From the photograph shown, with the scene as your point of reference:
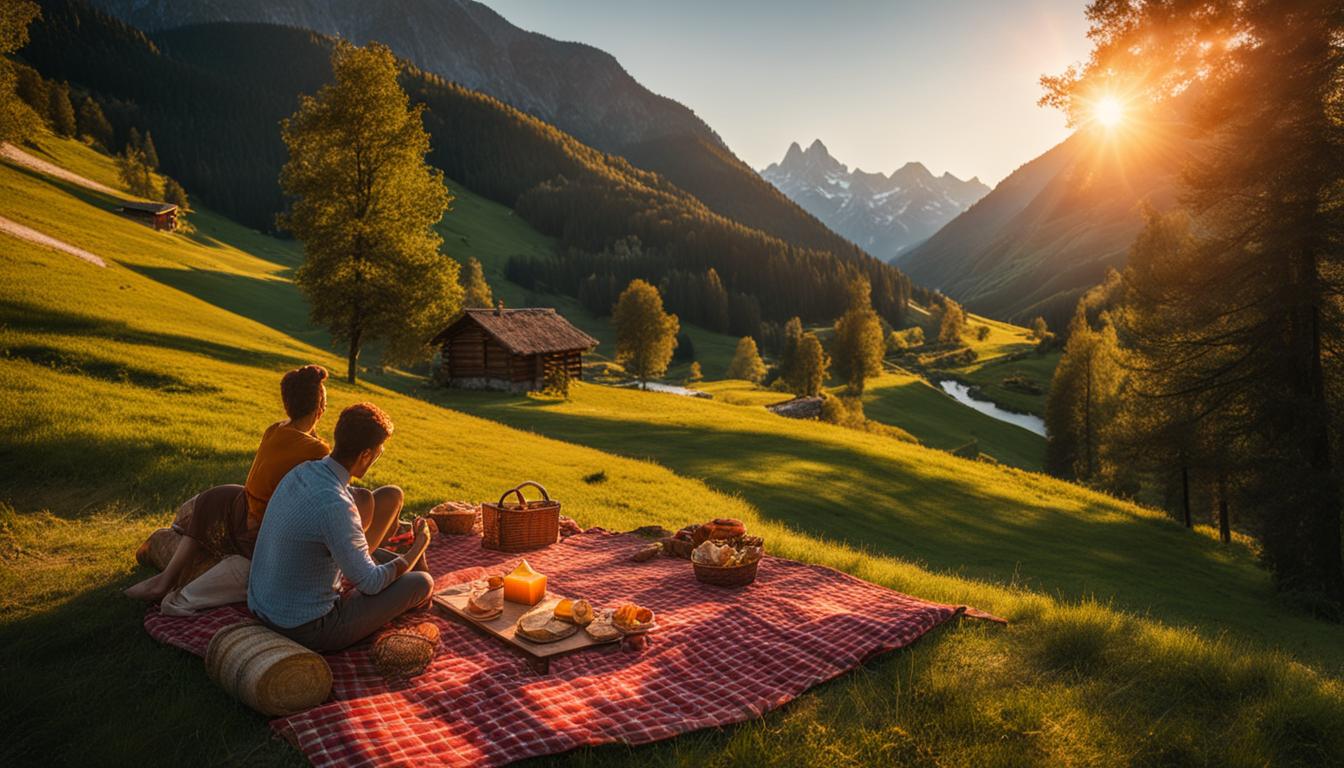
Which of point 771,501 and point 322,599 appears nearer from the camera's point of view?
point 322,599

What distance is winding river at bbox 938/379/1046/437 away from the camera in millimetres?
87812

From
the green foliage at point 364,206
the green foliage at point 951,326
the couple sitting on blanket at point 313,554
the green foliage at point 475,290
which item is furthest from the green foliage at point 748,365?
the couple sitting on blanket at point 313,554

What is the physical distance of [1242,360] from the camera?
22.0 meters

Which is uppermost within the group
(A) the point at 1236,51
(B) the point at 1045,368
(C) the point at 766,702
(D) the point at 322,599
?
(A) the point at 1236,51

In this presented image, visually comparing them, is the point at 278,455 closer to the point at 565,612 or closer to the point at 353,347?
the point at 565,612

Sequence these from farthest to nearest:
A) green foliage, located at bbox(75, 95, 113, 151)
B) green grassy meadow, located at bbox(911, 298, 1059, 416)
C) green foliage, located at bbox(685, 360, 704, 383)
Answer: green foliage, located at bbox(75, 95, 113, 151) < green foliage, located at bbox(685, 360, 704, 383) < green grassy meadow, located at bbox(911, 298, 1059, 416)

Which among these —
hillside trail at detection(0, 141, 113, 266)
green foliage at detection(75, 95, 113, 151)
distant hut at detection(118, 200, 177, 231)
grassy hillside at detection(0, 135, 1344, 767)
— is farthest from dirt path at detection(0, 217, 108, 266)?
green foliage at detection(75, 95, 113, 151)

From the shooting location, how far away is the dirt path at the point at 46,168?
67.9 m

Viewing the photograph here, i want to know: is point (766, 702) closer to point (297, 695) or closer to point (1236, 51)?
point (297, 695)

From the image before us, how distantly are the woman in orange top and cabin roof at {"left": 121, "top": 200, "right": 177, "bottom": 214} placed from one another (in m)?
100

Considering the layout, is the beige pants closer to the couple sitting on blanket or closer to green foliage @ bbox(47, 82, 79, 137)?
the couple sitting on blanket

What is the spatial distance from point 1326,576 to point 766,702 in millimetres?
24837

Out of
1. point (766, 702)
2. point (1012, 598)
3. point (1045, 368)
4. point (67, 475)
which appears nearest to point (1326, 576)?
point (1012, 598)

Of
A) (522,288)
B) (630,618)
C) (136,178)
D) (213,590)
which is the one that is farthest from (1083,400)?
(522,288)
